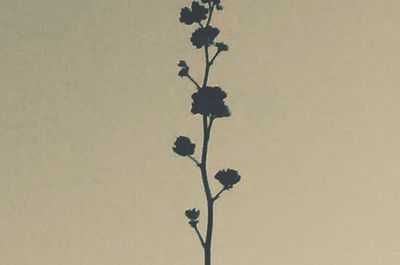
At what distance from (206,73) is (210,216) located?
280 cm

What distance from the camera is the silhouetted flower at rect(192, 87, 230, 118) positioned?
9.96 m

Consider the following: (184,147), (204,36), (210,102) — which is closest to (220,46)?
(204,36)

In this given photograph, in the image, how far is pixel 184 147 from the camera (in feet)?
33.9

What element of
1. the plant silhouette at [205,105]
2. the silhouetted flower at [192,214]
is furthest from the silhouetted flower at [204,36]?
the silhouetted flower at [192,214]

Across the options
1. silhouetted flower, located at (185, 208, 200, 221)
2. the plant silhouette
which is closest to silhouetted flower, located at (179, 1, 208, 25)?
the plant silhouette

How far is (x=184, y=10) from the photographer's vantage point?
419 inches

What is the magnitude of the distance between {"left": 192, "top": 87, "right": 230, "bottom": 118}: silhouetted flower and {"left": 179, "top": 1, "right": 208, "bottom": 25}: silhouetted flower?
1448mm

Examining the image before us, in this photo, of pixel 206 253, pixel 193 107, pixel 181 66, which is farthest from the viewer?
pixel 181 66

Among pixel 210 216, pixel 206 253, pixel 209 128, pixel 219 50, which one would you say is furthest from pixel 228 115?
pixel 206 253

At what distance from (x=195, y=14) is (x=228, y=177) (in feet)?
10.7

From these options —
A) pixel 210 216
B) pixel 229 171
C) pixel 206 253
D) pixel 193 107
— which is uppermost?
pixel 193 107

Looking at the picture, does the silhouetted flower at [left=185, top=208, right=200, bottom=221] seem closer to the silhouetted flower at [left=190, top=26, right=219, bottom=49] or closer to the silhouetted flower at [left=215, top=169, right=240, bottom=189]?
the silhouetted flower at [left=215, top=169, right=240, bottom=189]

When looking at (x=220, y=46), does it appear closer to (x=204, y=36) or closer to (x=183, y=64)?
(x=204, y=36)

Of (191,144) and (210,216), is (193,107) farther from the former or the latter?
(210,216)
